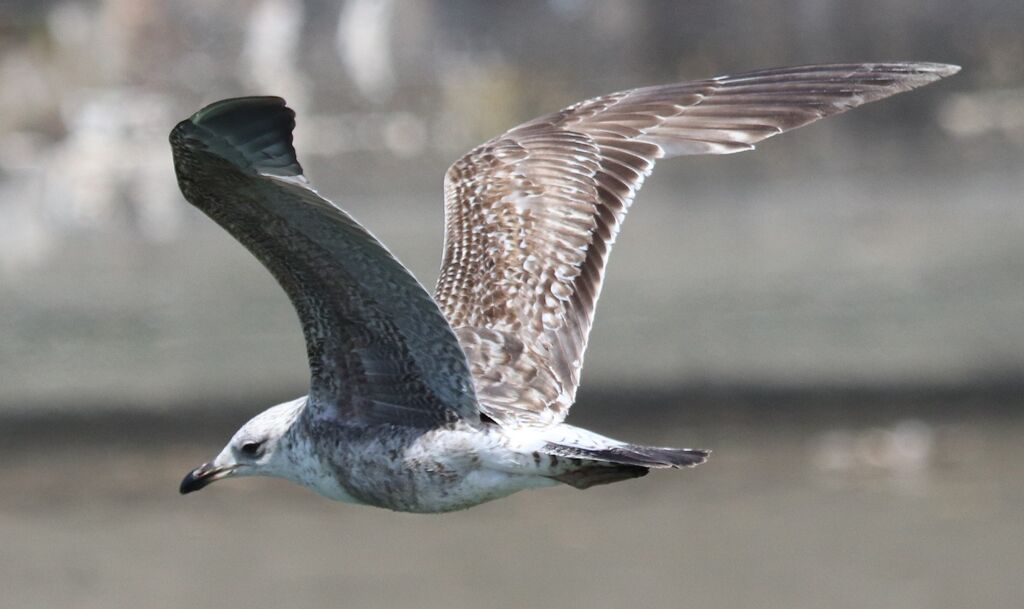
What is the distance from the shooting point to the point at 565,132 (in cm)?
583

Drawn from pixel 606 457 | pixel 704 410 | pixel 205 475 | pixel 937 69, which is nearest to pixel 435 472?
pixel 606 457

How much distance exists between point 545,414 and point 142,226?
27.1 feet

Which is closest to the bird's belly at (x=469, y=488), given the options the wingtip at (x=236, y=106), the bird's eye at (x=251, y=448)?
the bird's eye at (x=251, y=448)

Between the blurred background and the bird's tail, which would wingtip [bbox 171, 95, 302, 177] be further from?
the blurred background

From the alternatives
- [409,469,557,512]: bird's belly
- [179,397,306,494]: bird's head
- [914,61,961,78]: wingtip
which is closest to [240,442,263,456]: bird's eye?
[179,397,306,494]: bird's head

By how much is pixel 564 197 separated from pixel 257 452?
1293mm

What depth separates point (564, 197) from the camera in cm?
558

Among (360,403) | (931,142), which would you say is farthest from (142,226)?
(360,403)

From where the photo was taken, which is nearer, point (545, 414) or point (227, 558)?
point (545, 414)

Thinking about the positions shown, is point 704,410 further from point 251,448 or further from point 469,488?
point 469,488

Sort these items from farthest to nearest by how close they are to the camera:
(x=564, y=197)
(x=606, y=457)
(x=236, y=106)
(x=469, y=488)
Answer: (x=564, y=197)
(x=469, y=488)
(x=606, y=457)
(x=236, y=106)

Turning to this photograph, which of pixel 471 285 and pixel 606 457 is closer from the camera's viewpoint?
pixel 606 457

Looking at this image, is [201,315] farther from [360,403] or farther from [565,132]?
[360,403]

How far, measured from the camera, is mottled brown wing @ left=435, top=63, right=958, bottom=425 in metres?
5.21
